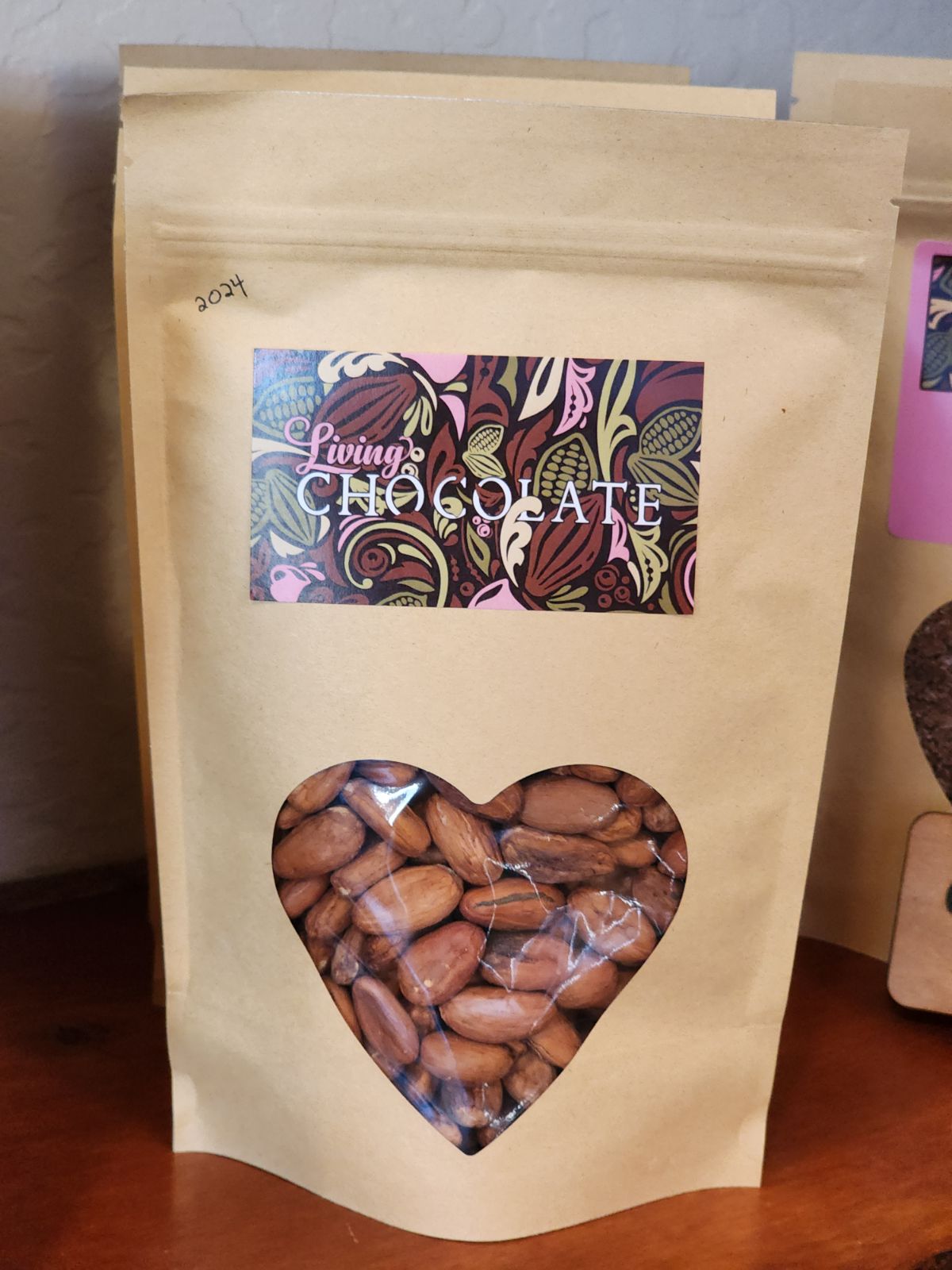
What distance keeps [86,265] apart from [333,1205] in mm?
546

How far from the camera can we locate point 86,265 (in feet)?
2.23

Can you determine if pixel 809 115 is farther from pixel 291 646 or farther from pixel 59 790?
pixel 59 790

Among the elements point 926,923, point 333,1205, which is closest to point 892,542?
point 926,923

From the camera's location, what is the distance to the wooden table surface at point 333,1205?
19.3 inches

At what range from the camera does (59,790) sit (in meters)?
0.75

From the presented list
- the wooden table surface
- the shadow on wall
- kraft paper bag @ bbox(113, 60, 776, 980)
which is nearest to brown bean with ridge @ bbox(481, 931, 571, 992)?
the wooden table surface

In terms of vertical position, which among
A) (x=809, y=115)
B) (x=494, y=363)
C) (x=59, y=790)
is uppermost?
(x=809, y=115)

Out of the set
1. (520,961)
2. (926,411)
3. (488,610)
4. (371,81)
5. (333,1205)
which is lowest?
(333,1205)

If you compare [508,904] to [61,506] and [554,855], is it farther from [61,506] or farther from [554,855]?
[61,506]

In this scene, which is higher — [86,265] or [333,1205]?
[86,265]

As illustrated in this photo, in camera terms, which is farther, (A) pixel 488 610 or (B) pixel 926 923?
(B) pixel 926 923

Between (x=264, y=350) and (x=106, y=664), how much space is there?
350mm

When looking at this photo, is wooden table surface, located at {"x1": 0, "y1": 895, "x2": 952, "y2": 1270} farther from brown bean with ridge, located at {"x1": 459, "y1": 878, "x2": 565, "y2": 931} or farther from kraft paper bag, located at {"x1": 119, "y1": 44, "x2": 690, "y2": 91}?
kraft paper bag, located at {"x1": 119, "y1": 44, "x2": 690, "y2": 91}

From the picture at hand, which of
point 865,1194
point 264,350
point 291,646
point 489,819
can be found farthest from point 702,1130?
point 264,350
